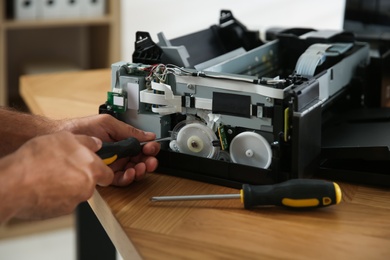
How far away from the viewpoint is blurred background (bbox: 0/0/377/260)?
2455mm

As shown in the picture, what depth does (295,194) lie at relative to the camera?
93 centimetres

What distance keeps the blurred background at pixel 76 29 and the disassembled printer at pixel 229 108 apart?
52.6 inches

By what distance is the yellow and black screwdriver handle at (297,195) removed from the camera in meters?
0.94

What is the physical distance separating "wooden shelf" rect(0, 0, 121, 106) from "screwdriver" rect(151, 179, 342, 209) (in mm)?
1721

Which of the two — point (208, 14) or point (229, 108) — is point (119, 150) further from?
point (208, 14)

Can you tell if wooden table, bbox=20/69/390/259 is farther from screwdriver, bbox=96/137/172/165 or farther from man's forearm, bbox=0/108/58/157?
man's forearm, bbox=0/108/58/157

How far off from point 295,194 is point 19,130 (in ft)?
1.74

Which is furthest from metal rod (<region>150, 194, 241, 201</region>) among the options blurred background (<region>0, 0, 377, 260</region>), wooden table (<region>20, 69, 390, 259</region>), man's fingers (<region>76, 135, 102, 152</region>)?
blurred background (<region>0, 0, 377, 260</region>)

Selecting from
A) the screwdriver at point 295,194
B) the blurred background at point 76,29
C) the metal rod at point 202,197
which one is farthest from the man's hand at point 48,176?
the blurred background at point 76,29

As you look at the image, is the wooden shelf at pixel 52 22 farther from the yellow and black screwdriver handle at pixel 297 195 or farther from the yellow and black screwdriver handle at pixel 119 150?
the yellow and black screwdriver handle at pixel 297 195

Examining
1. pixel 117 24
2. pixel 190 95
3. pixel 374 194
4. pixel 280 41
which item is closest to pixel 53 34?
pixel 117 24

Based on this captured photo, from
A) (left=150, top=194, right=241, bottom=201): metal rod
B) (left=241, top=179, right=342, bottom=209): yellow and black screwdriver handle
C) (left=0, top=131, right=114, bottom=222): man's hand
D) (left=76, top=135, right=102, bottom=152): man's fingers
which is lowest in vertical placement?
(left=150, top=194, right=241, bottom=201): metal rod

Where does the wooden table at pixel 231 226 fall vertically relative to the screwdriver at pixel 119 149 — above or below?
below

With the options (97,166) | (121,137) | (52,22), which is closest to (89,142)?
(97,166)
